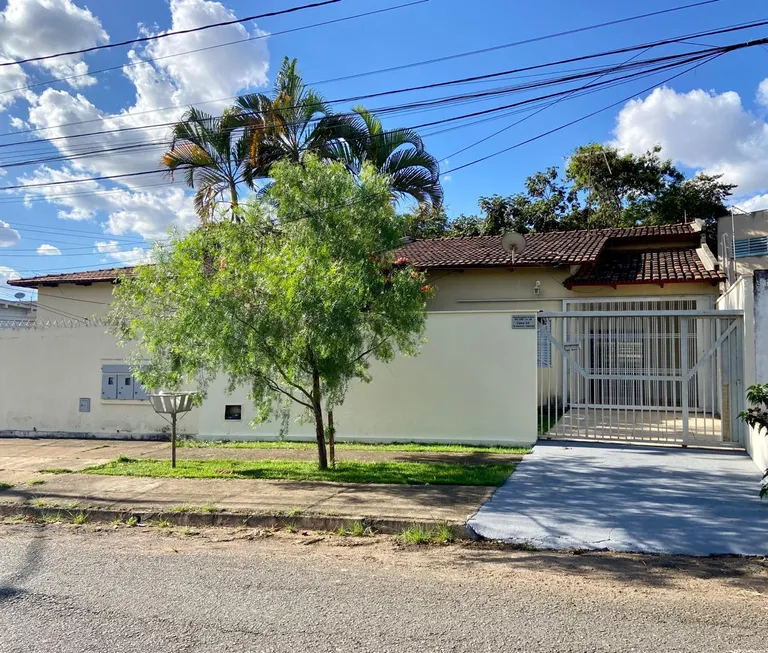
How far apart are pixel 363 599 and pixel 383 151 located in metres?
10.3

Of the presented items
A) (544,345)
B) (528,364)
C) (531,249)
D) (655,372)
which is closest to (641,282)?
(531,249)

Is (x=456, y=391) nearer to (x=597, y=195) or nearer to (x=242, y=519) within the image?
(x=242, y=519)

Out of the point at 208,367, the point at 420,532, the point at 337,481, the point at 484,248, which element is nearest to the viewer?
the point at 420,532

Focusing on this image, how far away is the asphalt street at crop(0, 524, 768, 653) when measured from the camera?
12.7ft

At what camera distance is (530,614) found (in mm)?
4289

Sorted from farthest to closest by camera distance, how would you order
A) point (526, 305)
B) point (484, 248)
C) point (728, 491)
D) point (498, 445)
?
1. point (484, 248)
2. point (526, 305)
3. point (498, 445)
4. point (728, 491)

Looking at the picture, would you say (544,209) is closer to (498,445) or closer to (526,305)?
(526,305)

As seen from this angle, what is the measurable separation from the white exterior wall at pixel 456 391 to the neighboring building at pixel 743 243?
5.57 metres

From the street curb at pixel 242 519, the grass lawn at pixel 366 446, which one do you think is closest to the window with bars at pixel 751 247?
the grass lawn at pixel 366 446

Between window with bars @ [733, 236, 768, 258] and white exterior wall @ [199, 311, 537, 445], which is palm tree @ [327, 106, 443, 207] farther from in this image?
window with bars @ [733, 236, 768, 258]

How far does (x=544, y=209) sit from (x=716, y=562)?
26114 millimetres

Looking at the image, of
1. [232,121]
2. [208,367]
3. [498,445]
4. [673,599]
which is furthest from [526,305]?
[673,599]

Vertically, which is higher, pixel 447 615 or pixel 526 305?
pixel 526 305

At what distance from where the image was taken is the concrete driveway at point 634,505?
584 cm
